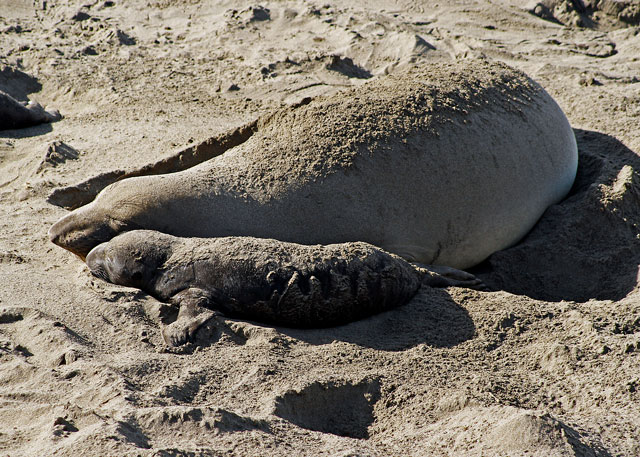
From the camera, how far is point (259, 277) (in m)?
3.30

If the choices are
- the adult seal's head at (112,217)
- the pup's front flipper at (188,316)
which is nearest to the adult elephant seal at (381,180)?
the adult seal's head at (112,217)

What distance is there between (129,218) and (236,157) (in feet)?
2.37

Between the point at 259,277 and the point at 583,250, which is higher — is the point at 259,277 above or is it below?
above

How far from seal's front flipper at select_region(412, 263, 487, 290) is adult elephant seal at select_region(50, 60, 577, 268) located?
0.57ft

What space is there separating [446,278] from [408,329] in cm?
58

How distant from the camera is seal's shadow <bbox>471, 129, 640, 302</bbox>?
3992 mm

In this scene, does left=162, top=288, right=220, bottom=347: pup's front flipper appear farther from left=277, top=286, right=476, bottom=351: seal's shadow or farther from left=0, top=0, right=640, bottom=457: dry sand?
left=277, top=286, right=476, bottom=351: seal's shadow

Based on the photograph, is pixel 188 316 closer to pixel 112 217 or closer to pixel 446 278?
pixel 112 217

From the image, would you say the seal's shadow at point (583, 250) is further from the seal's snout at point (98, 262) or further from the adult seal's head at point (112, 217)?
the seal's snout at point (98, 262)

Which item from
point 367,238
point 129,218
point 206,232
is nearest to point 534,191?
point 367,238

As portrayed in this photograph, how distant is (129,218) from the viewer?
3.67 metres

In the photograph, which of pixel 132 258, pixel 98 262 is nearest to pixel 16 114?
pixel 98 262

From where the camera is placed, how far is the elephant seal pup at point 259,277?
10.8 ft

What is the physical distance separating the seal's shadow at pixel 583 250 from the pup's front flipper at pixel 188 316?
1.68 m
